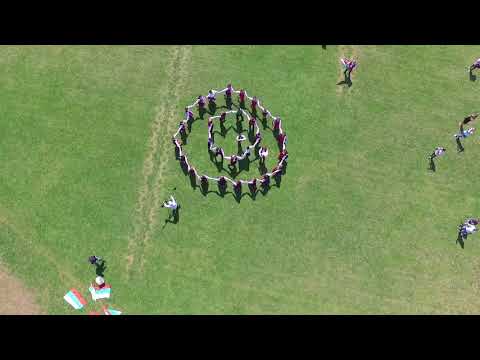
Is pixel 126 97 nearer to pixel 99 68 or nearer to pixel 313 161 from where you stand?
pixel 99 68

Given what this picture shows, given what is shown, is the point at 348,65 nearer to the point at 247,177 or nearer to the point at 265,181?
the point at 265,181

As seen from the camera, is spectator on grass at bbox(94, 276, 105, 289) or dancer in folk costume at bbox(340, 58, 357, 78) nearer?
spectator on grass at bbox(94, 276, 105, 289)

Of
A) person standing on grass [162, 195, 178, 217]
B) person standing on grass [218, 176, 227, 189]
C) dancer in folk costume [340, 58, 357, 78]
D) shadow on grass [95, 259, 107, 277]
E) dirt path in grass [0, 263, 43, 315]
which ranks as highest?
dancer in folk costume [340, 58, 357, 78]

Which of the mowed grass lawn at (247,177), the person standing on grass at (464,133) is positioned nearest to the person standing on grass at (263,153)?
the mowed grass lawn at (247,177)

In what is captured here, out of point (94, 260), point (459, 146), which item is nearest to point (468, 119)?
point (459, 146)

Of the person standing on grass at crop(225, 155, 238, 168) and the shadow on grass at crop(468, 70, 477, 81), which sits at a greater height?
the shadow on grass at crop(468, 70, 477, 81)

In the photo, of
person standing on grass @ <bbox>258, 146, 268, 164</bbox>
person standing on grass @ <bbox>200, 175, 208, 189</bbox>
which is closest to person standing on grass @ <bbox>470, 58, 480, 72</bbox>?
person standing on grass @ <bbox>258, 146, 268, 164</bbox>

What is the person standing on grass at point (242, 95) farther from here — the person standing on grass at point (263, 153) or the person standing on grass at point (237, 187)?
the person standing on grass at point (237, 187)

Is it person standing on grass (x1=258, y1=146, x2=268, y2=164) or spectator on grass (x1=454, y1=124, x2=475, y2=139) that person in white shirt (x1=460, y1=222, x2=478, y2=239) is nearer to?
spectator on grass (x1=454, y1=124, x2=475, y2=139)

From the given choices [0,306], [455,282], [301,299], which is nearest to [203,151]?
[301,299]
